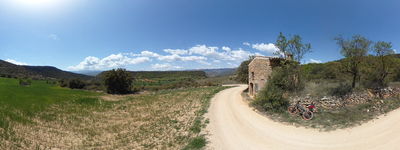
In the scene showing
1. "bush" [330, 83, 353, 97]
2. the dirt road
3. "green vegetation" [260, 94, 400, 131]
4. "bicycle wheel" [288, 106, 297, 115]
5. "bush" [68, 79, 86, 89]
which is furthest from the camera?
"bush" [68, 79, 86, 89]

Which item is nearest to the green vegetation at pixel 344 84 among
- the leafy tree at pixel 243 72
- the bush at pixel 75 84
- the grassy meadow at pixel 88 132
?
the grassy meadow at pixel 88 132

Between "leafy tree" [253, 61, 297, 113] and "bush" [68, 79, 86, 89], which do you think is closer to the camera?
"leafy tree" [253, 61, 297, 113]

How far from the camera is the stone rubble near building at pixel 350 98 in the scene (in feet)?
40.3

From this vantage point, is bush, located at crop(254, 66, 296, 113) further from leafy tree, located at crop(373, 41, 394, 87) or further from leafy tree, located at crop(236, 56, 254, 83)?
leafy tree, located at crop(236, 56, 254, 83)

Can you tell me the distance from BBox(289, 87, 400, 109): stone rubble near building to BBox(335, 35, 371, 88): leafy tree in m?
1.35

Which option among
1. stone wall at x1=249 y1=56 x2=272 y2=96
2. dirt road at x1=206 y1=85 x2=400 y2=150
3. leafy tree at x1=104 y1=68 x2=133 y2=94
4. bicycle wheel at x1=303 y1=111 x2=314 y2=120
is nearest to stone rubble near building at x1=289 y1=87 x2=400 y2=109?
bicycle wheel at x1=303 y1=111 x2=314 y2=120

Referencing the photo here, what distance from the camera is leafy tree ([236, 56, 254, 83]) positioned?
27939mm

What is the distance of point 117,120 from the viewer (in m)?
16.1

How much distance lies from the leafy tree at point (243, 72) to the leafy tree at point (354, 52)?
1394cm

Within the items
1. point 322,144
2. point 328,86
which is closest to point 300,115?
point 322,144

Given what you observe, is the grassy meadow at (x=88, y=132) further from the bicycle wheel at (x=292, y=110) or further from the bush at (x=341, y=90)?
the bush at (x=341, y=90)

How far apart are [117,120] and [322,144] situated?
1544 centimetres

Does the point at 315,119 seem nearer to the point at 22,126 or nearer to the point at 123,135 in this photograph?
the point at 123,135

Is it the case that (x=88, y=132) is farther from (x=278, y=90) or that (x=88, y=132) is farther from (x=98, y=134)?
(x=278, y=90)
